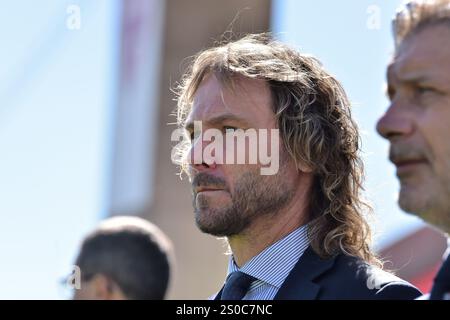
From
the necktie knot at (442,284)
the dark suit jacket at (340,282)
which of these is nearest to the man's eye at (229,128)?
the dark suit jacket at (340,282)

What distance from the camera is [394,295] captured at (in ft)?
11.8

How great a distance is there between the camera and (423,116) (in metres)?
3.00

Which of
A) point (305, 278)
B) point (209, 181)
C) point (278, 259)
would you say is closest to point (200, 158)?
point (209, 181)

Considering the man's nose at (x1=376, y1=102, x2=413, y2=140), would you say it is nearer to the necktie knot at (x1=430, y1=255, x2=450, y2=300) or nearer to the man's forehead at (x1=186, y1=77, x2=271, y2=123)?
the necktie knot at (x1=430, y1=255, x2=450, y2=300)

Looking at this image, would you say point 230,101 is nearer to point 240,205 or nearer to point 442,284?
point 240,205

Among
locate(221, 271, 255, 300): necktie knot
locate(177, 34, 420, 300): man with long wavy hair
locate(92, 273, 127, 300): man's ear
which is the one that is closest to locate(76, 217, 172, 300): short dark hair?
locate(92, 273, 127, 300): man's ear

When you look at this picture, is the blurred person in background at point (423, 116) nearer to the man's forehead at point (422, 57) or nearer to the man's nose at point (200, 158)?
the man's forehead at point (422, 57)

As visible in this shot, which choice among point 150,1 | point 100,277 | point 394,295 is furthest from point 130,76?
point 394,295

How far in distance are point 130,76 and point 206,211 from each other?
13.6 meters

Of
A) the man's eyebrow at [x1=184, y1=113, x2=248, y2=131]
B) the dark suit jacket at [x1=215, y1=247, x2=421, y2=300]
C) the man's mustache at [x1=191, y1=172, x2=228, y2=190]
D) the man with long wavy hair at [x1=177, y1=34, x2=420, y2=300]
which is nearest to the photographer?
the dark suit jacket at [x1=215, y1=247, x2=421, y2=300]

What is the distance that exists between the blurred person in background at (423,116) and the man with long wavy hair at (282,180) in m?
0.72

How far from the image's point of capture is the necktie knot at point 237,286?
12.8 feet

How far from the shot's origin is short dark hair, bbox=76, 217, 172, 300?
4660 mm
